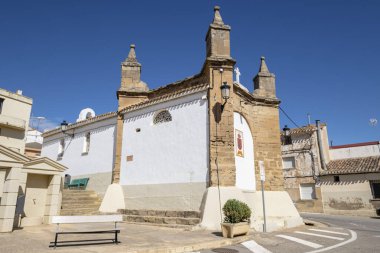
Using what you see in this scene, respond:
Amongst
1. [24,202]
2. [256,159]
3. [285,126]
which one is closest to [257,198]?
[256,159]

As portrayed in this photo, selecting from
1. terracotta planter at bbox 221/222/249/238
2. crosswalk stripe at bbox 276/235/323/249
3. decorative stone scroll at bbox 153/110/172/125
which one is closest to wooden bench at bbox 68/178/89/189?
decorative stone scroll at bbox 153/110/172/125

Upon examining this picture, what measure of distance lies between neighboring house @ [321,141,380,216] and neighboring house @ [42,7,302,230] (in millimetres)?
14136

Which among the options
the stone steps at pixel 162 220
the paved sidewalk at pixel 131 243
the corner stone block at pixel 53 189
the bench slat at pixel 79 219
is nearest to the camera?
the paved sidewalk at pixel 131 243

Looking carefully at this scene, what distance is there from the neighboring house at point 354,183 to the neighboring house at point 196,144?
14136 mm

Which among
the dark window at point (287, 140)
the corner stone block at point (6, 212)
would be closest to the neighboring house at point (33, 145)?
the corner stone block at point (6, 212)

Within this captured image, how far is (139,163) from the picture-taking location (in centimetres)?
1420

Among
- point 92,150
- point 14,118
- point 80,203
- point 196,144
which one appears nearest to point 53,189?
point 80,203

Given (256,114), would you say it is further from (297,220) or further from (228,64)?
(297,220)

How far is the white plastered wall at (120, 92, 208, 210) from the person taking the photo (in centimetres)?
1213

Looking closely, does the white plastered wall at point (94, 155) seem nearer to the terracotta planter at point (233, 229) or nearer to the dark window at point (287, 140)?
the terracotta planter at point (233, 229)

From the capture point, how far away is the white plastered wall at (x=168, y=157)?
1213 cm

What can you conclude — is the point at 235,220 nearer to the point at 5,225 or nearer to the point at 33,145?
the point at 5,225

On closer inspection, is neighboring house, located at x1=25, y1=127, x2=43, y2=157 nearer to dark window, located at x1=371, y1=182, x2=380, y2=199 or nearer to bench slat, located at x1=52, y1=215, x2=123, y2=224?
bench slat, located at x1=52, y1=215, x2=123, y2=224

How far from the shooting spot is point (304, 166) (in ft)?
94.1
